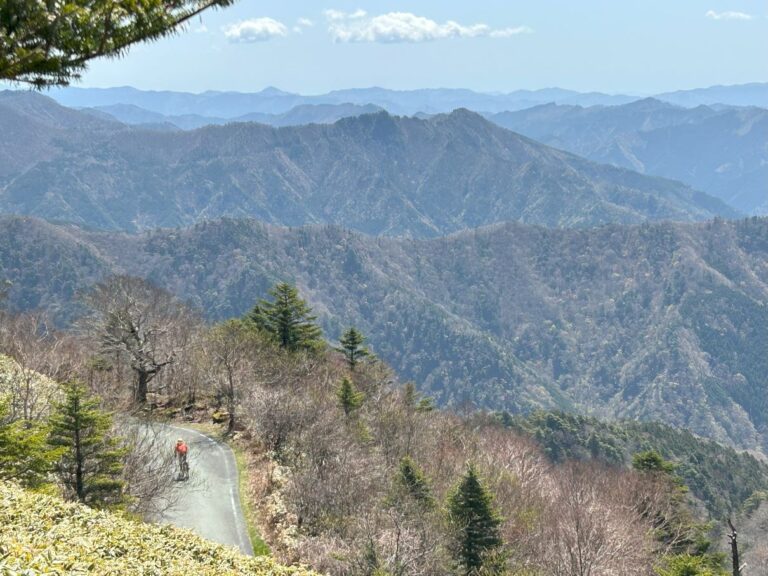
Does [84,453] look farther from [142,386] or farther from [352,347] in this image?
[352,347]

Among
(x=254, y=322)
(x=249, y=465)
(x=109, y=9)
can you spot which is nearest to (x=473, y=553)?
(x=249, y=465)

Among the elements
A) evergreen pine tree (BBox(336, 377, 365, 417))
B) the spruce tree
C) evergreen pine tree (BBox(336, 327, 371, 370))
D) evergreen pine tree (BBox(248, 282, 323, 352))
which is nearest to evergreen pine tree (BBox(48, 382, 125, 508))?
the spruce tree

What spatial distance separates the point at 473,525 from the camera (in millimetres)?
26609

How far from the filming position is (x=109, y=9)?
8086 millimetres

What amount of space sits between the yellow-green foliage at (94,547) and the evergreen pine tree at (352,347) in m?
42.2

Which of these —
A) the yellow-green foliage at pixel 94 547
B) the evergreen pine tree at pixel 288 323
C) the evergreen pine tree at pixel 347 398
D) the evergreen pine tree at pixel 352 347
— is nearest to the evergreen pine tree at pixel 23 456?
the yellow-green foliage at pixel 94 547

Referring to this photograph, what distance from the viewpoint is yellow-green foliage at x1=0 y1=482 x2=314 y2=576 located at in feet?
30.1

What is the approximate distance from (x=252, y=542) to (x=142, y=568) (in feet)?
43.8

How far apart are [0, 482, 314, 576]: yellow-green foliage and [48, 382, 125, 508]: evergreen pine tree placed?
5165 mm

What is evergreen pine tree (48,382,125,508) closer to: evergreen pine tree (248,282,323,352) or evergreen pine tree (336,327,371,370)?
evergreen pine tree (248,282,323,352)

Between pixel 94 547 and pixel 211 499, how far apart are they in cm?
1613

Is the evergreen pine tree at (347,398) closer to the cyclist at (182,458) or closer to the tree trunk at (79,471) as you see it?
the cyclist at (182,458)

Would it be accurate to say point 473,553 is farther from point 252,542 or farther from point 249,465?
point 249,465

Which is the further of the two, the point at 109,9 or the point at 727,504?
the point at 727,504
